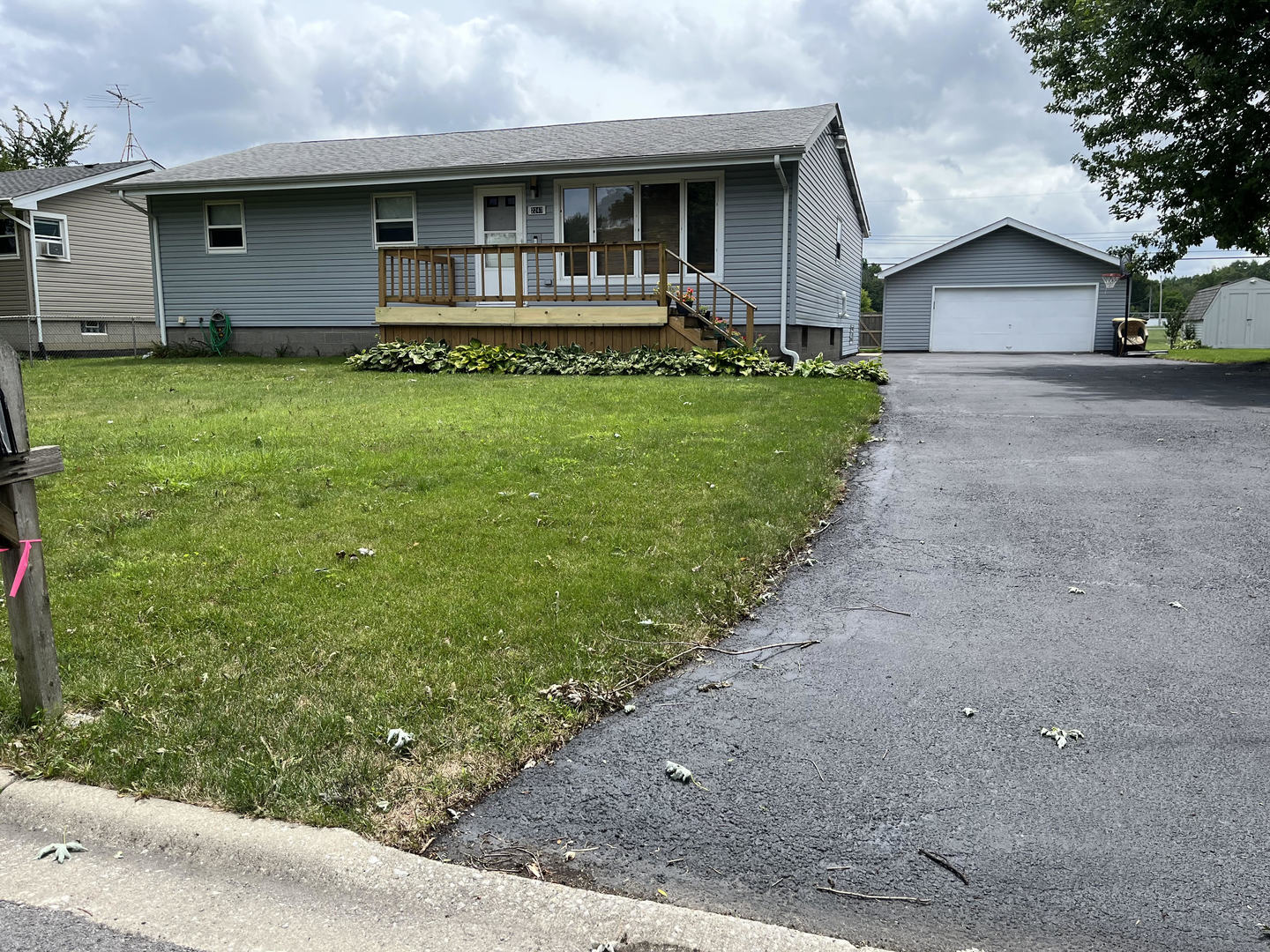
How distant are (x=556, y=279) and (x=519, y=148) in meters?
3.98

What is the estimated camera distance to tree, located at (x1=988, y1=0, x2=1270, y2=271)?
50.4 feet

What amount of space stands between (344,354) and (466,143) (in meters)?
5.30

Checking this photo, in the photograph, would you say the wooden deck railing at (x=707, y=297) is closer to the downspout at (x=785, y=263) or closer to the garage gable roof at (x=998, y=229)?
the downspout at (x=785, y=263)

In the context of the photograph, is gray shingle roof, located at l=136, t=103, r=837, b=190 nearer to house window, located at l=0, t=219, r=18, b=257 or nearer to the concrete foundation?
the concrete foundation

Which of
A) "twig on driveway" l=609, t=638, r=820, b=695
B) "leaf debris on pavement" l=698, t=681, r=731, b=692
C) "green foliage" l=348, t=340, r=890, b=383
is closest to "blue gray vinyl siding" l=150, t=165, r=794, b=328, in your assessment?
"green foliage" l=348, t=340, r=890, b=383

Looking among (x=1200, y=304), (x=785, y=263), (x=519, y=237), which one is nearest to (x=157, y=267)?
(x=519, y=237)

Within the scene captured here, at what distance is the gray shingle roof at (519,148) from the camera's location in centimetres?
1603

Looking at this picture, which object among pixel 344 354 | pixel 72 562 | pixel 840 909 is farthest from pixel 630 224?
pixel 840 909

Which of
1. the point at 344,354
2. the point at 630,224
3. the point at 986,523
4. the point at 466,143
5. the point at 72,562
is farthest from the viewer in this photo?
the point at 466,143

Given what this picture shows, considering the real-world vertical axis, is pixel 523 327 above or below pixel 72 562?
above

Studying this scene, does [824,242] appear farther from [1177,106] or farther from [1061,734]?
[1061,734]

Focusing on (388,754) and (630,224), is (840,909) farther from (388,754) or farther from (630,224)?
(630,224)

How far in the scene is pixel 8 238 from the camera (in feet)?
73.4

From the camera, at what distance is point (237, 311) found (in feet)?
62.4
